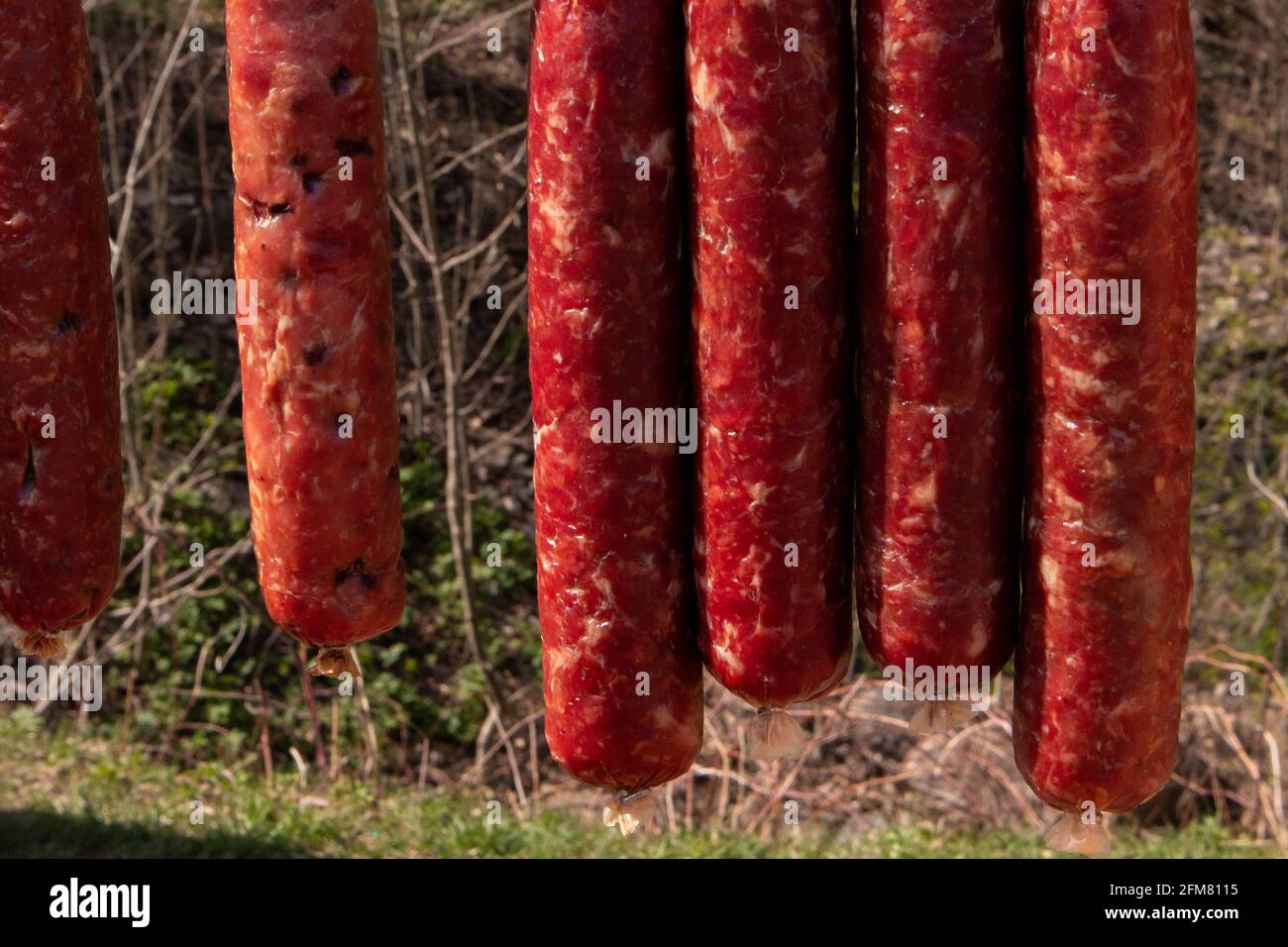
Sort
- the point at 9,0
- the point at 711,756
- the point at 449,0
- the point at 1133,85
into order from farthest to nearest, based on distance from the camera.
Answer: the point at 449,0, the point at 711,756, the point at 9,0, the point at 1133,85

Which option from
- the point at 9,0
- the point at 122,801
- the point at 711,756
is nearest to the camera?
the point at 9,0

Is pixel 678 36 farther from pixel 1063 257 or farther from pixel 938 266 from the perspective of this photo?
pixel 1063 257

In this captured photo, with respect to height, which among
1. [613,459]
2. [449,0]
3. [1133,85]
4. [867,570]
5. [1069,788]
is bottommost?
[1069,788]

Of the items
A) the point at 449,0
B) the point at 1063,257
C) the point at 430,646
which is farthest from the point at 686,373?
the point at 449,0

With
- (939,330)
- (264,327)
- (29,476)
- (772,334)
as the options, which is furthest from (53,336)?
(939,330)

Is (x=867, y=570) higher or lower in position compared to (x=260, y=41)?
lower

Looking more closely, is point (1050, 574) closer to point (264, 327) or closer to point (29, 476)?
point (264, 327)

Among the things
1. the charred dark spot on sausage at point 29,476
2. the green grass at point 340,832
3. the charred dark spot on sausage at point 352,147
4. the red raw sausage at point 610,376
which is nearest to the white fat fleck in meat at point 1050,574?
the red raw sausage at point 610,376

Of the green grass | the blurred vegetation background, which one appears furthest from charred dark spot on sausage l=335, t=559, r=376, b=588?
the blurred vegetation background
